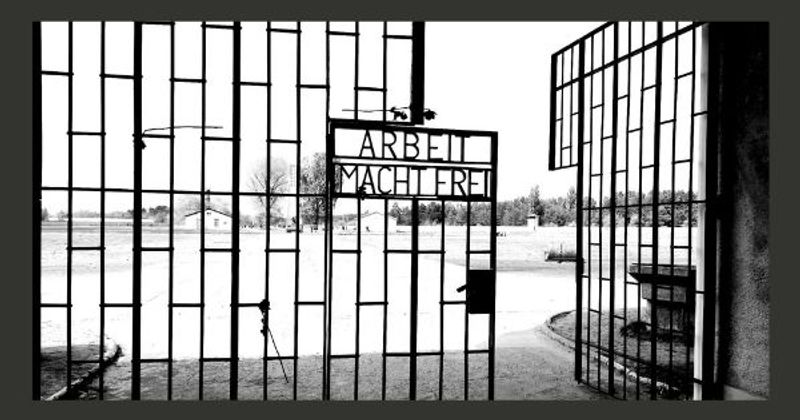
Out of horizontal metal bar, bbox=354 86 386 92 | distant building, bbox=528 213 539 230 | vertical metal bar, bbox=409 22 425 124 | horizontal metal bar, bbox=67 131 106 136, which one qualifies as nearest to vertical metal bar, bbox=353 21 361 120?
horizontal metal bar, bbox=354 86 386 92

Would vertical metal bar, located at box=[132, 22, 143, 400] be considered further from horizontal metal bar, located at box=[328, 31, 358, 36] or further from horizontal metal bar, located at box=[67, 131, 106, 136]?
horizontal metal bar, located at box=[328, 31, 358, 36]

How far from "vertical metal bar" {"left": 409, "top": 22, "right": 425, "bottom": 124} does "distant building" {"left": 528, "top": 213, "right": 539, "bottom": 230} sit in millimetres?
25757

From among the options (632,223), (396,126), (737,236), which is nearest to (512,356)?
(737,236)

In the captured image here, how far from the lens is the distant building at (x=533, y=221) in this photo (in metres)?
30.0

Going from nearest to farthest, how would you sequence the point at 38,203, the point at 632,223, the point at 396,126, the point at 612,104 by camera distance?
the point at 38,203, the point at 396,126, the point at 612,104, the point at 632,223

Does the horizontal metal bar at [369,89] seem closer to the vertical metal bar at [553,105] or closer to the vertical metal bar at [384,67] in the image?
the vertical metal bar at [384,67]

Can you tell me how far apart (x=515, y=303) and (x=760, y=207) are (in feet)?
30.7

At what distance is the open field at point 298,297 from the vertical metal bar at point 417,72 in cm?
202

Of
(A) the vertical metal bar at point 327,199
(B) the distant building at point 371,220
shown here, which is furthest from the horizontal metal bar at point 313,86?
(B) the distant building at point 371,220

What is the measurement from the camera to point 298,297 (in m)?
5.52

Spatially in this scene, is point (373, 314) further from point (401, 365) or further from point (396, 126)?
point (396, 126)

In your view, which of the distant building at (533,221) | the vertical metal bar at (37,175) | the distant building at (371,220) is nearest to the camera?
the vertical metal bar at (37,175)

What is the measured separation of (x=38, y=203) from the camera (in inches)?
195

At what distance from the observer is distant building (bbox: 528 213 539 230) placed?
30.0 meters
